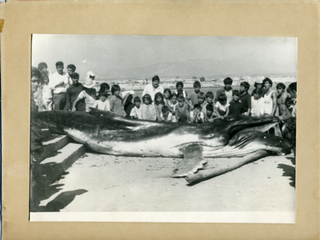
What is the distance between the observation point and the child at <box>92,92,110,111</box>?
3373 millimetres

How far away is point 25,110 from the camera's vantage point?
3.33m

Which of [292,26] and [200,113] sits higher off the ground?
[292,26]

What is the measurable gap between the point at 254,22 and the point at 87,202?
2.59 m

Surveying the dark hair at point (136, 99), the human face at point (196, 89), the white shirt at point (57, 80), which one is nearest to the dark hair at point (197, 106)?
the human face at point (196, 89)

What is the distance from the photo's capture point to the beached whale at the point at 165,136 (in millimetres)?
3398

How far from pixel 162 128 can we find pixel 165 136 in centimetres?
9

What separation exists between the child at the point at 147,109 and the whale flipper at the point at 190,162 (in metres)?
0.49

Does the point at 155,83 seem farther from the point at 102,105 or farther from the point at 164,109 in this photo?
the point at 102,105

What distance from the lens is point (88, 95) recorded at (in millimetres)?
3367

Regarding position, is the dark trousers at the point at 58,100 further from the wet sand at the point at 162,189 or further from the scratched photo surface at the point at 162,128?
the wet sand at the point at 162,189

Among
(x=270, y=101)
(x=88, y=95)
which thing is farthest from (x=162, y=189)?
(x=270, y=101)

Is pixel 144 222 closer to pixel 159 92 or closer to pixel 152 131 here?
pixel 152 131

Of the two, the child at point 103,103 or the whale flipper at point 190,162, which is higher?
the child at point 103,103

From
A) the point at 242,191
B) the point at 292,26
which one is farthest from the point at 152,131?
the point at 292,26
